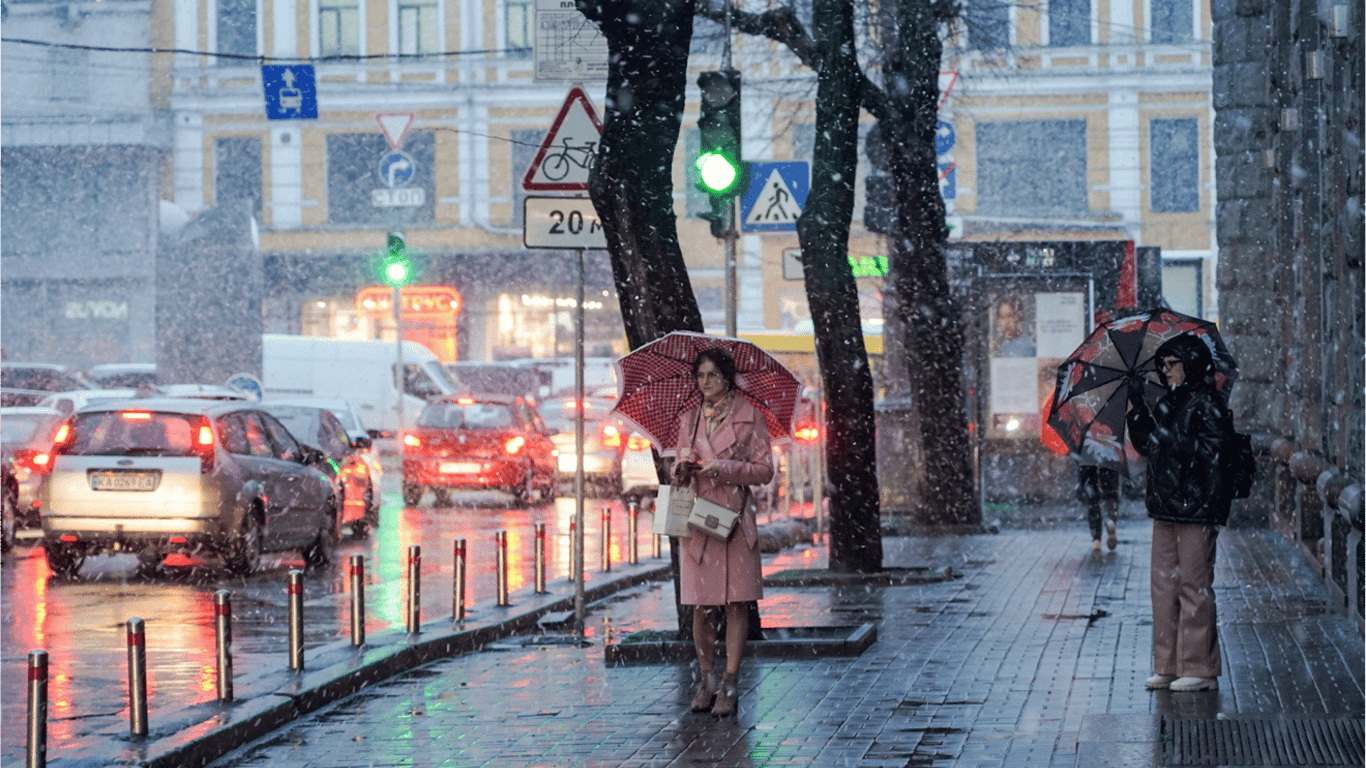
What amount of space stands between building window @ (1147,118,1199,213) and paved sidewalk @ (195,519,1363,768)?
110 ft

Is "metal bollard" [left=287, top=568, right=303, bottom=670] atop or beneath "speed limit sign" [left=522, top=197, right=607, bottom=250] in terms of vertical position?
beneath

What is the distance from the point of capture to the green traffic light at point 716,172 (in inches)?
481

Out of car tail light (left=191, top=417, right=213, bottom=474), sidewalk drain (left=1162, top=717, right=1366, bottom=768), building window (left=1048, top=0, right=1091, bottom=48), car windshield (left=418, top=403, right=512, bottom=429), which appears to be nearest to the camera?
sidewalk drain (left=1162, top=717, right=1366, bottom=768)

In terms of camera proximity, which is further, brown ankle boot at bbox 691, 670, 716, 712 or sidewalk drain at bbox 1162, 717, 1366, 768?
brown ankle boot at bbox 691, 670, 716, 712

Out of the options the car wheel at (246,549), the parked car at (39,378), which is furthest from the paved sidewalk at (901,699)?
the parked car at (39,378)

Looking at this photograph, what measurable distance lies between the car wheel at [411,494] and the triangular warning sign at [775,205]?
1076 centimetres

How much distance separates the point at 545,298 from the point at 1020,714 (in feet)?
137

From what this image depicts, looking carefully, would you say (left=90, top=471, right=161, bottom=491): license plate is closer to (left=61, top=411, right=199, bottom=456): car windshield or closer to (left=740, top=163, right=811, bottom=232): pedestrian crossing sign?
(left=61, top=411, right=199, bottom=456): car windshield

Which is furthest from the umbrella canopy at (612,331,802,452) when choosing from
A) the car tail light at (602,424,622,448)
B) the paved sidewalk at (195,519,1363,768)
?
the car tail light at (602,424,622,448)

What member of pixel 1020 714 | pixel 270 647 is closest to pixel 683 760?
pixel 1020 714

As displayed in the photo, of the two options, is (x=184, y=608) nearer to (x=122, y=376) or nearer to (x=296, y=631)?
(x=296, y=631)

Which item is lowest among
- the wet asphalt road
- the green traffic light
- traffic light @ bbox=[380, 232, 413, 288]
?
the wet asphalt road

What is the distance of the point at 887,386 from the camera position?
24250 mm

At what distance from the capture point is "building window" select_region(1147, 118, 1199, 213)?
4659 centimetres
